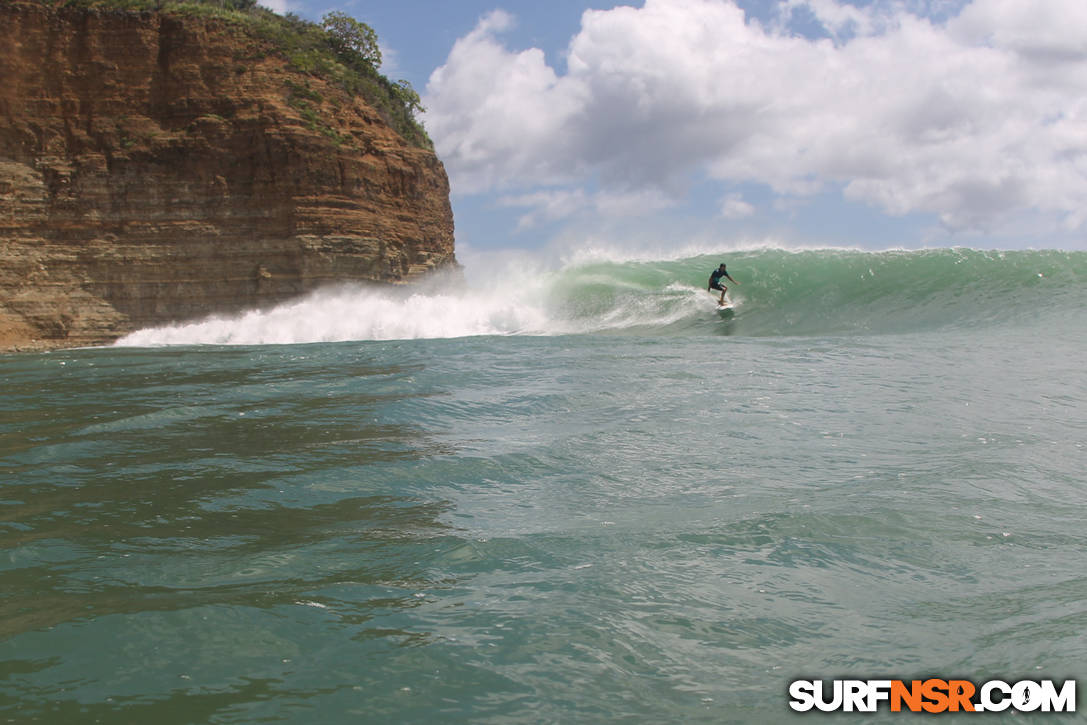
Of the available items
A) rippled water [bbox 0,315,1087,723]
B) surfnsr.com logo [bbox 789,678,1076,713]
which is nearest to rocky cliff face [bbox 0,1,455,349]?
rippled water [bbox 0,315,1087,723]

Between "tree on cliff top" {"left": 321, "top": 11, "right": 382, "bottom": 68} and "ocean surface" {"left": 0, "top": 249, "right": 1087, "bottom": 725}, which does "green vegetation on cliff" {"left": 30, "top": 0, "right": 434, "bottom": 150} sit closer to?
"tree on cliff top" {"left": 321, "top": 11, "right": 382, "bottom": 68}

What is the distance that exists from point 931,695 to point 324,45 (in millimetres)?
28440

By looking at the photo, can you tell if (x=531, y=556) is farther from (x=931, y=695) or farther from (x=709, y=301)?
(x=709, y=301)

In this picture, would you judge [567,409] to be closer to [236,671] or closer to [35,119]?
[236,671]

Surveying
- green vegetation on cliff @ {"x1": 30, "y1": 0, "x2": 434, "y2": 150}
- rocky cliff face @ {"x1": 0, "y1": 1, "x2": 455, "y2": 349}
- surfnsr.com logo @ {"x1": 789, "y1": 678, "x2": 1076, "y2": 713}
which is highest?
green vegetation on cliff @ {"x1": 30, "y1": 0, "x2": 434, "y2": 150}

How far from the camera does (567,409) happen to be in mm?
7863

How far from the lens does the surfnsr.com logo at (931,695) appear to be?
8.02ft

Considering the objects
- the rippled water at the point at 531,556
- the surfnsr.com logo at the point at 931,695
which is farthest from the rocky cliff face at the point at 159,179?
the surfnsr.com logo at the point at 931,695

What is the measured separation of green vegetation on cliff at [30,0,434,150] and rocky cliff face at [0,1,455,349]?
18.0 inches

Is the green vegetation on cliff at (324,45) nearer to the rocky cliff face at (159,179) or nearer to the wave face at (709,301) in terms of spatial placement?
the rocky cliff face at (159,179)

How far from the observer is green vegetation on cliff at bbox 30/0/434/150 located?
2380 cm

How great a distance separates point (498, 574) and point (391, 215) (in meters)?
22.5

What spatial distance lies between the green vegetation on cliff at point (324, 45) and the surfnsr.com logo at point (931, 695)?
23819mm

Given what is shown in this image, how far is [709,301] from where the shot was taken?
20.3m
